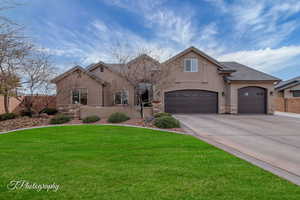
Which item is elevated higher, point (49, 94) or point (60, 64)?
point (60, 64)

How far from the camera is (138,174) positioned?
132 inches

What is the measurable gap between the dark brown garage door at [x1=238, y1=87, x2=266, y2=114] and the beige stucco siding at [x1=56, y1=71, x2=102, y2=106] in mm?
15241

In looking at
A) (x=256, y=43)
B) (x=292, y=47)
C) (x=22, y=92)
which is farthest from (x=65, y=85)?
(x=292, y=47)

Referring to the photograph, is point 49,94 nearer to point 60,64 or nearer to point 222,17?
point 60,64

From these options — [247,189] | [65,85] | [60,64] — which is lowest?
[247,189]

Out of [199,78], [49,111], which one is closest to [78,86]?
[49,111]

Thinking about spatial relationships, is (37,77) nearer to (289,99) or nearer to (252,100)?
(252,100)

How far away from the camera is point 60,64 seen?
48.6 feet

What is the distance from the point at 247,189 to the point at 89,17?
55.1ft

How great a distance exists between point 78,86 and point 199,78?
42.0 ft

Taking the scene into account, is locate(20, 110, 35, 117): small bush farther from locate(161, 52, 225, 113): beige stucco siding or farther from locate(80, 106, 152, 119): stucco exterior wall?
locate(161, 52, 225, 113): beige stucco siding

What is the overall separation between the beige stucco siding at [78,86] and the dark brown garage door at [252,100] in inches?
600

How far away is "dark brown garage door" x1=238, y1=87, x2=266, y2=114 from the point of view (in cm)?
1587

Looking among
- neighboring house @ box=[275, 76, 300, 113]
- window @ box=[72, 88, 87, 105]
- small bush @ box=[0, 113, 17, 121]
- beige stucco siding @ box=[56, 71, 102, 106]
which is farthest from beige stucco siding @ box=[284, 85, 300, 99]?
small bush @ box=[0, 113, 17, 121]
